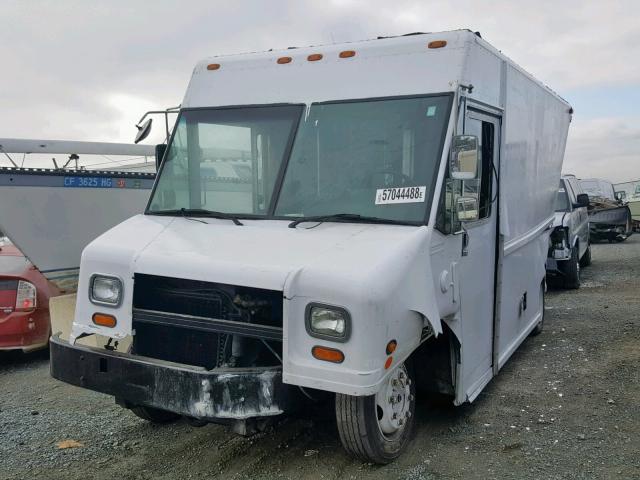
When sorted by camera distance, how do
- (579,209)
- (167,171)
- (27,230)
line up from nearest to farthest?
(167,171)
(27,230)
(579,209)

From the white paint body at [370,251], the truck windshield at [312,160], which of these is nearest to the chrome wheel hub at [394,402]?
the white paint body at [370,251]

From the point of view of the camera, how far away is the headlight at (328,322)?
11.2ft

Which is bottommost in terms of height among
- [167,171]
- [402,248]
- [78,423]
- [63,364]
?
[78,423]

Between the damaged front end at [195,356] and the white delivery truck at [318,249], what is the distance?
0.01 metres

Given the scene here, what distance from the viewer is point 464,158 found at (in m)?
4.12

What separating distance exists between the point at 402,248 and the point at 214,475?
1.94m

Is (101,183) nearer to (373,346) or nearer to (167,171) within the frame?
(167,171)

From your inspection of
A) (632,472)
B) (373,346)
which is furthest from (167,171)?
(632,472)

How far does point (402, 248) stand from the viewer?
12.2ft

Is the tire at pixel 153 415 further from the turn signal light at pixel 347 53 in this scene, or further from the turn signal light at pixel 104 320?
the turn signal light at pixel 347 53

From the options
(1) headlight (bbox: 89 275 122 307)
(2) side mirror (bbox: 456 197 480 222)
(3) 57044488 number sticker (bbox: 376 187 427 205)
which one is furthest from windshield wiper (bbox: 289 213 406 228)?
(1) headlight (bbox: 89 275 122 307)

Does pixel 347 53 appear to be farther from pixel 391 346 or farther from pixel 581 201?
pixel 581 201

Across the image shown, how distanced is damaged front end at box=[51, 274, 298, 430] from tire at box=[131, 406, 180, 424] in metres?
0.42

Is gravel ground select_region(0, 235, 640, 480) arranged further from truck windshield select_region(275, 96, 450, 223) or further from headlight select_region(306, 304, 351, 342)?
truck windshield select_region(275, 96, 450, 223)
